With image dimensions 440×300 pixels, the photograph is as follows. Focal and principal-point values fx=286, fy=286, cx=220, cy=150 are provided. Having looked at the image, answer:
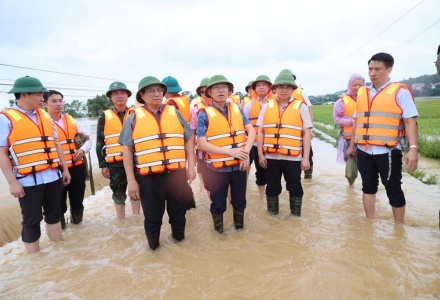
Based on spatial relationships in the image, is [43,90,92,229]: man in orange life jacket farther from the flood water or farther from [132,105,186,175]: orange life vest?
[132,105,186,175]: orange life vest

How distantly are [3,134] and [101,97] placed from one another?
71.4 metres

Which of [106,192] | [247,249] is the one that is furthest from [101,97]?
[247,249]

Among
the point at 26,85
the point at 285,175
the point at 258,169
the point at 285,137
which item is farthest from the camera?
the point at 258,169

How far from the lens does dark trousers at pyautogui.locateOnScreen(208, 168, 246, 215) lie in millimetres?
3676

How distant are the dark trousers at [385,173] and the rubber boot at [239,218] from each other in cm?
170

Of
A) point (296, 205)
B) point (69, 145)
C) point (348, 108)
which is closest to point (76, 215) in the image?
point (69, 145)

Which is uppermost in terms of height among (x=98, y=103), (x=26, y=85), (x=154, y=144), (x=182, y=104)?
(x=98, y=103)

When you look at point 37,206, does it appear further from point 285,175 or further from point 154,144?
point 285,175

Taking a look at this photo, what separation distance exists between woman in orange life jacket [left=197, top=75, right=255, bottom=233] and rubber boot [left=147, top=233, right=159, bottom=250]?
2.64ft

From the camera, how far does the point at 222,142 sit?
3607mm

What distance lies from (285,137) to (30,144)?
3164mm

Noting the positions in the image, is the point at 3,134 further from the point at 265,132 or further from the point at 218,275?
the point at 265,132

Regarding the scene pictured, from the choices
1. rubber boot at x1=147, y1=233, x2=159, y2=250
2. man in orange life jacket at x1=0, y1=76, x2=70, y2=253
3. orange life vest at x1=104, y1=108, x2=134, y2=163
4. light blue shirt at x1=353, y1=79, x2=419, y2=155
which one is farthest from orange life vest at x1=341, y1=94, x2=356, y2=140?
man in orange life jacket at x1=0, y1=76, x2=70, y2=253

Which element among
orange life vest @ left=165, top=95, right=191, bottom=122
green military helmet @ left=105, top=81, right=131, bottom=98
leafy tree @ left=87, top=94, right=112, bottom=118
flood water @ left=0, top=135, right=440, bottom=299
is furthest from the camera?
leafy tree @ left=87, top=94, right=112, bottom=118
